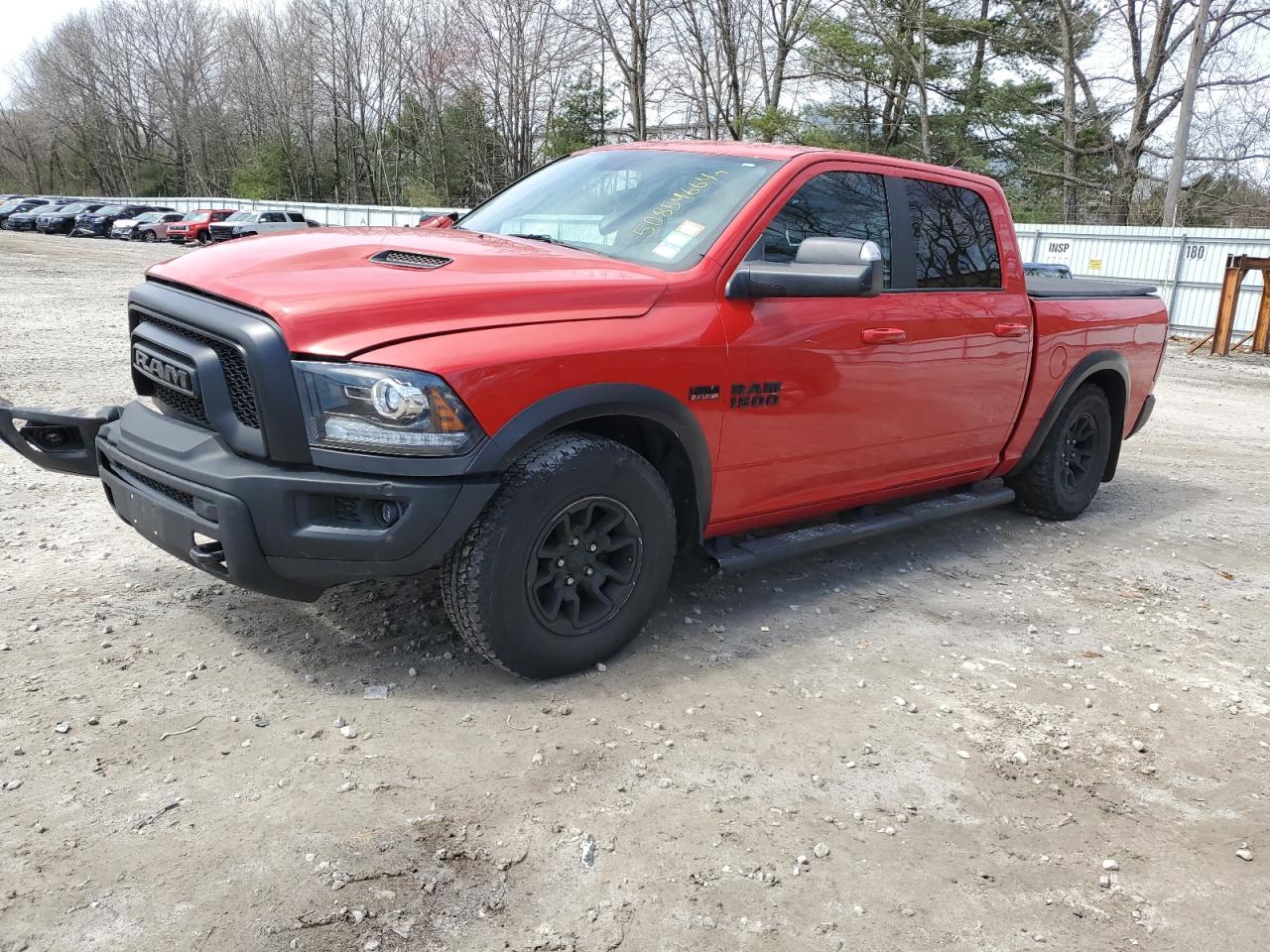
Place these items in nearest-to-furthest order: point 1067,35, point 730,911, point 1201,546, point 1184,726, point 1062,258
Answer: point 730,911 → point 1184,726 → point 1201,546 → point 1062,258 → point 1067,35

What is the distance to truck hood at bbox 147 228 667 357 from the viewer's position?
3.02 meters

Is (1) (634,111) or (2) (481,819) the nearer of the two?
(2) (481,819)

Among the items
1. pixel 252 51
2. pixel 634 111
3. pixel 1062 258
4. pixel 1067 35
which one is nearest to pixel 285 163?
pixel 252 51

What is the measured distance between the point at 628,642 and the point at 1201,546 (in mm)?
3910

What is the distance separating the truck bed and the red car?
36373 millimetres

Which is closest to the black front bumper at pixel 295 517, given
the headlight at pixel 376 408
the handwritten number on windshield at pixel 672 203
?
the headlight at pixel 376 408

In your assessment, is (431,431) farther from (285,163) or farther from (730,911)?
(285,163)

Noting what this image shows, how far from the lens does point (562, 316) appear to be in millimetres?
3365

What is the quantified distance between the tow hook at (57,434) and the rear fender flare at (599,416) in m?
1.65

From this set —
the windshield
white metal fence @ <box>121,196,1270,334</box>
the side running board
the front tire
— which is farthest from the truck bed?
white metal fence @ <box>121,196,1270,334</box>

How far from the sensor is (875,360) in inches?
171

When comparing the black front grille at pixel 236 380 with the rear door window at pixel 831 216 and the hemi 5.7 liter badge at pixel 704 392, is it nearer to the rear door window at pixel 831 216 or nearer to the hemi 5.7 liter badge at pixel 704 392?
the hemi 5.7 liter badge at pixel 704 392

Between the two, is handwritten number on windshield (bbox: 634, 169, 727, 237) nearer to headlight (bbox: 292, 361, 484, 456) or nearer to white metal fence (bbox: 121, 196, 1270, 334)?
headlight (bbox: 292, 361, 484, 456)

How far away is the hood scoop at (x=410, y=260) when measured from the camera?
134 inches
